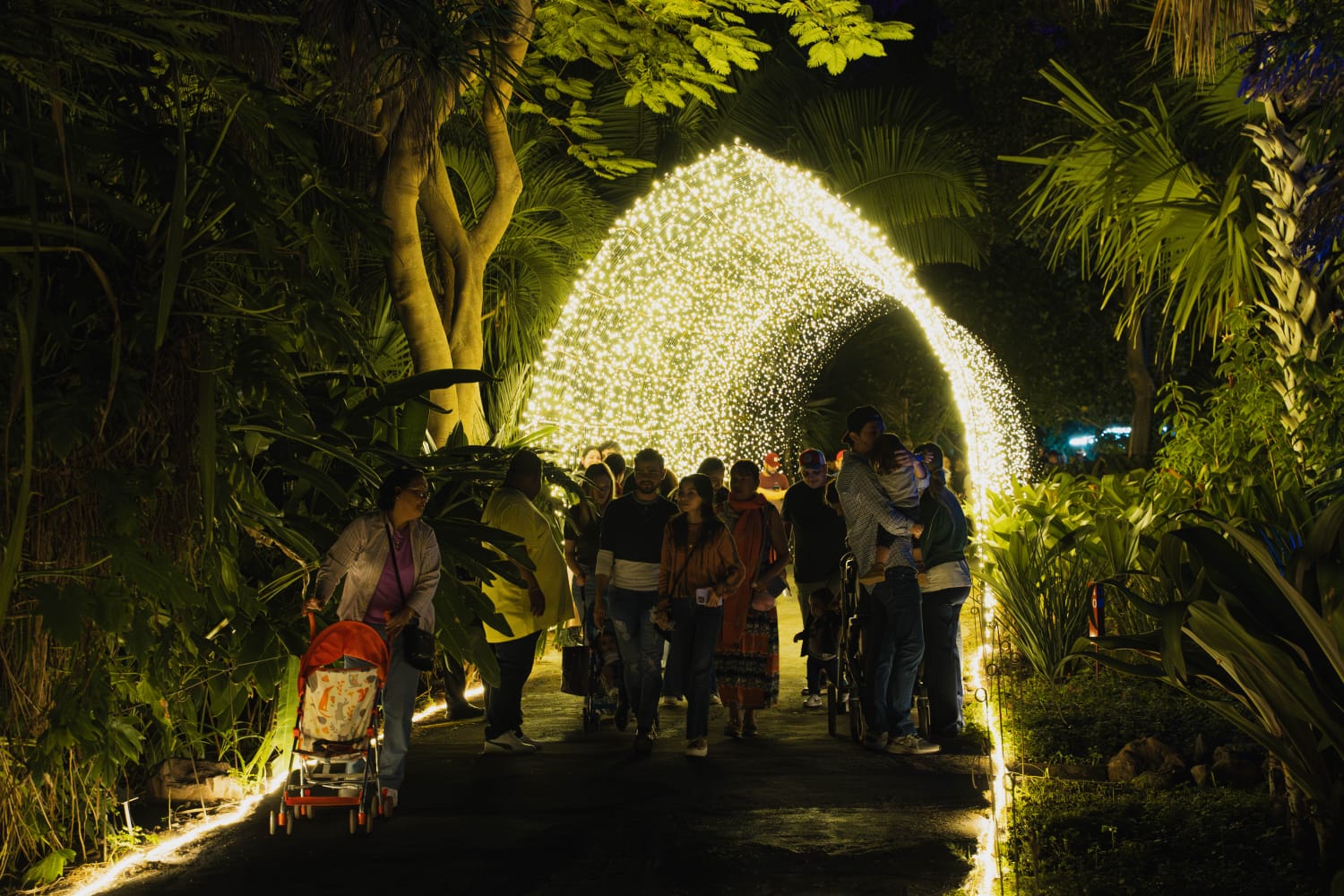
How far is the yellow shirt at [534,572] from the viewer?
937 centimetres

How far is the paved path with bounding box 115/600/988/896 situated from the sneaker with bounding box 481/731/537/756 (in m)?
0.12

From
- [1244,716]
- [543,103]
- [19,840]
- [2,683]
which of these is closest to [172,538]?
[2,683]

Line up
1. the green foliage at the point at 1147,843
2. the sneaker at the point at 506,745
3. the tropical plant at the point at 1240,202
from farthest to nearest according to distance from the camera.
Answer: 1. the sneaker at the point at 506,745
2. the tropical plant at the point at 1240,202
3. the green foliage at the point at 1147,843

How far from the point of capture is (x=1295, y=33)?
7.41 metres

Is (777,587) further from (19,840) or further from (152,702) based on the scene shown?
(19,840)

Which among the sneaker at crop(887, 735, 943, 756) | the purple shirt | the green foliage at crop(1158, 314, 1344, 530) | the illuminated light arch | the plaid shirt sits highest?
the illuminated light arch

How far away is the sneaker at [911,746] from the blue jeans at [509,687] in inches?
91.4

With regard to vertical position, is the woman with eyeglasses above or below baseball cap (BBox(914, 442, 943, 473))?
below

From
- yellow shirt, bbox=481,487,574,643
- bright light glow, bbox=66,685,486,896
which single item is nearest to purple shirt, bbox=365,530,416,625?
bright light glow, bbox=66,685,486,896

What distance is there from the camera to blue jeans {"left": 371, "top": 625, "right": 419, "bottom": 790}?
24.8 feet

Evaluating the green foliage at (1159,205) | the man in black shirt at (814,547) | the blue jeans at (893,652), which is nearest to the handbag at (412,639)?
the blue jeans at (893,652)

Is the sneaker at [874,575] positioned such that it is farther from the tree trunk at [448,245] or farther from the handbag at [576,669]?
the tree trunk at [448,245]

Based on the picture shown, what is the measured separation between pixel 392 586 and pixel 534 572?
6.51 feet

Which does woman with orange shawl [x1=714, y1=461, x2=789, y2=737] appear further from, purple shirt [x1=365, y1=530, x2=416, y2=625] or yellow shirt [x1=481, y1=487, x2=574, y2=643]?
→ purple shirt [x1=365, y1=530, x2=416, y2=625]
